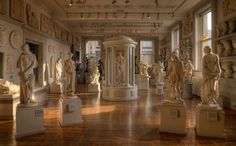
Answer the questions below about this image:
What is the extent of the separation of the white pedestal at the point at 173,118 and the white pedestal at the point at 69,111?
233 cm

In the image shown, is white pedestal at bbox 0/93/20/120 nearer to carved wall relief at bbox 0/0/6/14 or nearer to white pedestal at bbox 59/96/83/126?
white pedestal at bbox 59/96/83/126

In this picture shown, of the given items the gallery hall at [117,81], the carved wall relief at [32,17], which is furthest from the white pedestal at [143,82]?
the carved wall relief at [32,17]

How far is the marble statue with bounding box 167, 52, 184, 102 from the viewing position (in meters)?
5.19

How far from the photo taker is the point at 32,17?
32.3ft

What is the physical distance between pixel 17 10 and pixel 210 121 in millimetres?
7740

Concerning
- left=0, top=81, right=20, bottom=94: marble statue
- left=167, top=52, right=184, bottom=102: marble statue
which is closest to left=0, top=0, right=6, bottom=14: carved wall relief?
left=0, top=81, right=20, bottom=94: marble statue

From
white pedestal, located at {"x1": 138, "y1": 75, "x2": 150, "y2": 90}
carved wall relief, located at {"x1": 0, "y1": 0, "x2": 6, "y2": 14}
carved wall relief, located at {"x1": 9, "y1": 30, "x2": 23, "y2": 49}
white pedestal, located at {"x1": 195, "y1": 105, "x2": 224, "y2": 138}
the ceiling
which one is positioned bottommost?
white pedestal, located at {"x1": 195, "y1": 105, "x2": 224, "y2": 138}

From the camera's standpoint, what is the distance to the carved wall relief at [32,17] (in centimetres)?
940

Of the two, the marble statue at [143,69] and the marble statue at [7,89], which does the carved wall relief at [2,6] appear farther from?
the marble statue at [143,69]

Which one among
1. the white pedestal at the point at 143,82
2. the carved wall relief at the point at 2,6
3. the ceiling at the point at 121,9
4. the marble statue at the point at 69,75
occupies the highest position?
the ceiling at the point at 121,9

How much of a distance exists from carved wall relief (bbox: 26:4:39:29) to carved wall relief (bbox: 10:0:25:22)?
1.79 ft

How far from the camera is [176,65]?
5191mm

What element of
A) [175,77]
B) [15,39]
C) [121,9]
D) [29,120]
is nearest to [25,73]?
[29,120]

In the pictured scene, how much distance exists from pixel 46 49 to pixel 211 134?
973 centimetres
